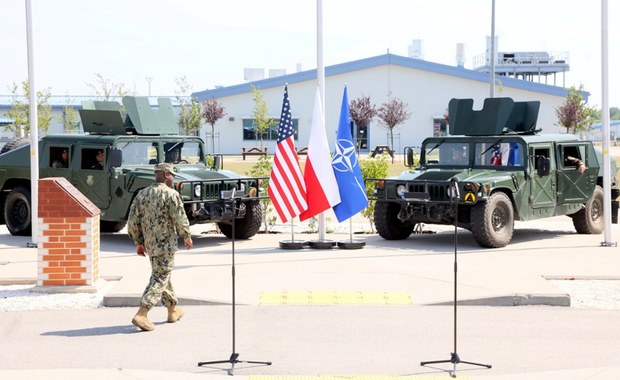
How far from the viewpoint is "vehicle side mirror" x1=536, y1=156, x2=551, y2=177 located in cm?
1769

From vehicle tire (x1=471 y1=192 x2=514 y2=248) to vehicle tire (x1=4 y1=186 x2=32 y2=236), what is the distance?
8.02 meters

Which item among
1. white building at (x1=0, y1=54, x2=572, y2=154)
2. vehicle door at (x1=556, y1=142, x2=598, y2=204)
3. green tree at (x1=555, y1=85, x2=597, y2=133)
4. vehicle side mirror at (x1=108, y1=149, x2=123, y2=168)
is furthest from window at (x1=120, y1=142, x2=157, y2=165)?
white building at (x1=0, y1=54, x2=572, y2=154)

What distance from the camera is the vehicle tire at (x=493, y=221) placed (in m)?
16.7

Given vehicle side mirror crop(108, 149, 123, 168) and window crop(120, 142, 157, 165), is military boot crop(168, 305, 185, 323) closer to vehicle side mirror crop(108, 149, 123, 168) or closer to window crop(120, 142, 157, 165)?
vehicle side mirror crop(108, 149, 123, 168)

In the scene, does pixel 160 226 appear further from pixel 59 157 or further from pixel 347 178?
pixel 59 157

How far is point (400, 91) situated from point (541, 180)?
53.7 metres

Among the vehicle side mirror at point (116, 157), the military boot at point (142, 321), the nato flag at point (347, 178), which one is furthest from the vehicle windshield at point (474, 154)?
the military boot at point (142, 321)

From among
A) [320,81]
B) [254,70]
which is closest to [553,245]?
[320,81]

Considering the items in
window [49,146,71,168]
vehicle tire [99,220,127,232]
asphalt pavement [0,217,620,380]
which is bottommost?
asphalt pavement [0,217,620,380]

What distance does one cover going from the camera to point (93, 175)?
A: 18.2 metres

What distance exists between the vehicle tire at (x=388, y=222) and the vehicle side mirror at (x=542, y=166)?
7.58 feet

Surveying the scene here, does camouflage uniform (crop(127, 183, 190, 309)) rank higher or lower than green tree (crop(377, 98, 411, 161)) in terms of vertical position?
lower

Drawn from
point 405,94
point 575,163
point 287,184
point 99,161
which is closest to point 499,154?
point 575,163

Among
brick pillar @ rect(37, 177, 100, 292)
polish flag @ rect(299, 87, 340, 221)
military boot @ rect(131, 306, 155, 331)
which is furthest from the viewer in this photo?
polish flag @ rect(299, 87, 340, 221)
